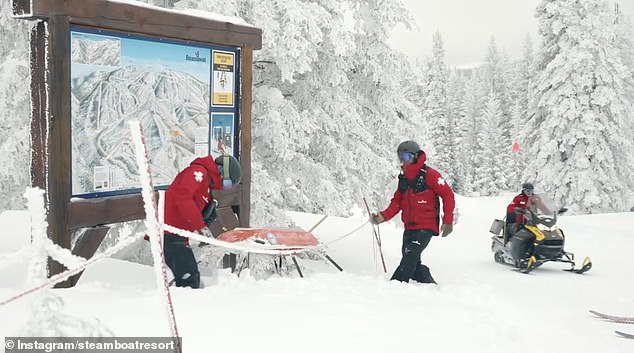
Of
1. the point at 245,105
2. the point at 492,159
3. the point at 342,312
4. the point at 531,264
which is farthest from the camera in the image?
the point at 492,159

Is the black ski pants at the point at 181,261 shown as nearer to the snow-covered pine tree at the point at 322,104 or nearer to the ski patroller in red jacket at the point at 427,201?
the ski patroller in red jacket at the point at 427,201

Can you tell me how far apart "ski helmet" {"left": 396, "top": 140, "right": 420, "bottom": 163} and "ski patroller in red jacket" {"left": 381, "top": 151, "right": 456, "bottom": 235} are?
0.08 meters

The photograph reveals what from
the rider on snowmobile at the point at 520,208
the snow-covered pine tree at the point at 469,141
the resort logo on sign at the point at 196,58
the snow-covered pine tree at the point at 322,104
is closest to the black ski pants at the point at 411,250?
the snow-covered pine tree at the point at 322,104

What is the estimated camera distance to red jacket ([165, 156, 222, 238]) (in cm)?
635

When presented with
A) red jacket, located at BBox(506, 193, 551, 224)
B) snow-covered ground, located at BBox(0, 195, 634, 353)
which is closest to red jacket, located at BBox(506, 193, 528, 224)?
red jacket, located at BBox(506, 193, 551, 224)

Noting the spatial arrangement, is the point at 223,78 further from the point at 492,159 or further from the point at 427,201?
the point at 492,159

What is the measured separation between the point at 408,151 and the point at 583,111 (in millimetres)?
23746

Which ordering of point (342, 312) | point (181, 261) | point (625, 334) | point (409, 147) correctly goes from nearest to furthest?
point (342, 312)
point (181, 261)
point (625, 334)
point (409, 147)

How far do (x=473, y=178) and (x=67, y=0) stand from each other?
65.7 meters

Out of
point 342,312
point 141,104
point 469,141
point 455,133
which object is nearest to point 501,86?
point 469,141

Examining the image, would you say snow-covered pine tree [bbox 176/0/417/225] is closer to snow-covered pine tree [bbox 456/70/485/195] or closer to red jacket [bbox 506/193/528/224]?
red jacket [bbox 506/193/528/224]

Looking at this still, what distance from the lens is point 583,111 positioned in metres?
29.0

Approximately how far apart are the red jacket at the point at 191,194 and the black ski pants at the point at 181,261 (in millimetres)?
173

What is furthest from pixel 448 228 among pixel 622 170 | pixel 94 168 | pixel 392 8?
pixel 622 170
